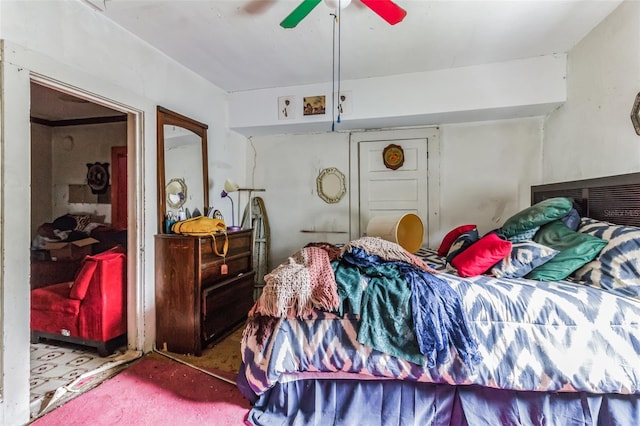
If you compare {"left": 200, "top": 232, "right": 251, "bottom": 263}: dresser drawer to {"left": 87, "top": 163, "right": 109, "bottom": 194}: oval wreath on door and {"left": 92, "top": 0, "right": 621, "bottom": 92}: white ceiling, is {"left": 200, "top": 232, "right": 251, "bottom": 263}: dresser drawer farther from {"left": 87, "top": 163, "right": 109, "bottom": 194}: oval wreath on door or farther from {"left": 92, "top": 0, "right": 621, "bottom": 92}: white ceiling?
{"left": 87, "top": 163, "right": 109, "bottom": 194}: oval wreath on door

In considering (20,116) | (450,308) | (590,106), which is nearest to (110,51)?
(20,116)

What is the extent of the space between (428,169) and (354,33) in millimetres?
1582

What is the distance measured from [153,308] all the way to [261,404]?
1.29 metres

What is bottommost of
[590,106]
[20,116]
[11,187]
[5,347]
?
[5,347]

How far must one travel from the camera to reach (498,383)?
4.47 ft

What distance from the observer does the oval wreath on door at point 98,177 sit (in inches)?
141

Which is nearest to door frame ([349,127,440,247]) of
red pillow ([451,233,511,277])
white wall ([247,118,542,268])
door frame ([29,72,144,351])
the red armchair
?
white wall ([247,118,542,268])

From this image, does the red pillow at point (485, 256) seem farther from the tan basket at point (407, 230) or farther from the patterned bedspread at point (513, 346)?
the tan basket at point (407, 230)

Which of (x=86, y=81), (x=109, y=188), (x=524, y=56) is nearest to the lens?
(x=86, y=81)

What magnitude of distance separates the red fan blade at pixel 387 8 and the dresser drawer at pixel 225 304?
211cm

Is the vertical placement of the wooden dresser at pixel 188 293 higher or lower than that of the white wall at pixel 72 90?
lower

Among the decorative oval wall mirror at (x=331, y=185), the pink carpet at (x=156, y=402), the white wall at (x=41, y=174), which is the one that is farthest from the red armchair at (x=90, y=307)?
the decorative oval wall mirror at (x=331, y=185)

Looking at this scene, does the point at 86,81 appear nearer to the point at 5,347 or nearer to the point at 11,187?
the point at 11,187

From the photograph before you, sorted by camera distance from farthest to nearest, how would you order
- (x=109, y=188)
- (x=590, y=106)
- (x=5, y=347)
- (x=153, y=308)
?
(x=109, y=188) < (x=153, y=308) < (x=590, y=106) < (x=5, y=347)
